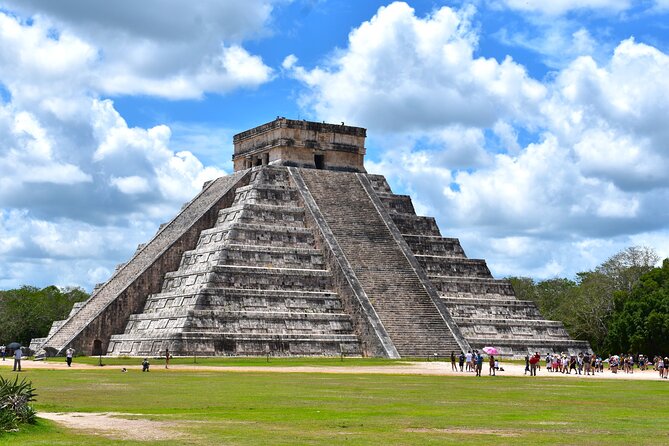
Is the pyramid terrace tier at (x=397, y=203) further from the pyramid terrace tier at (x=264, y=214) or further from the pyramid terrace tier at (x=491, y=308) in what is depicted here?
the pyramid terrace tier at (x=491, y=308)

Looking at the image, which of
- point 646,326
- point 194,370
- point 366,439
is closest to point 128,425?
point 366,439

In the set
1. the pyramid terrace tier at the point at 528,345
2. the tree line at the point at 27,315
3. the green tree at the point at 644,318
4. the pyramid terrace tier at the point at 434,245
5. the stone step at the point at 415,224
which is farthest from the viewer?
the tree line at the point at 27,315

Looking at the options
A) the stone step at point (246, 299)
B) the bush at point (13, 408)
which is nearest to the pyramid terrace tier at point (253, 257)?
the stone step at point (246, 299)

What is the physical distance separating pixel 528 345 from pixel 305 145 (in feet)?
46.3

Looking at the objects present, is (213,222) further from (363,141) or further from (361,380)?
(361,380)

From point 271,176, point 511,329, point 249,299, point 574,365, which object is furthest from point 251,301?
point 574,365

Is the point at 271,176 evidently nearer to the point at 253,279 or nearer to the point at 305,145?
the point at 305,145

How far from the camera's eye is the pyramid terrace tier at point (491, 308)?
43.3 metres

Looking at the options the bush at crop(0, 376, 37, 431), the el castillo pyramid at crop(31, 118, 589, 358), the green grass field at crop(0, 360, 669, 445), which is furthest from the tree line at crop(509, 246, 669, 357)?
the bush at crop(0, 376, 37, 431)

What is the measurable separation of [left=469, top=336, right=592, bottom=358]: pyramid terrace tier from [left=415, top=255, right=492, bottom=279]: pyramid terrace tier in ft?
14.2

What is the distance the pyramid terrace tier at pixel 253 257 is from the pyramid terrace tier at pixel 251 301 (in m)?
1.75

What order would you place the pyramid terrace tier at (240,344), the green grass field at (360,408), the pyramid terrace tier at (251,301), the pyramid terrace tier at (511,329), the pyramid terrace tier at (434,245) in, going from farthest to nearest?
1. the pyramid terrace tier at (434,245)
2. the pyramid terrace tier at (511,329)
3. the pyramid terrace tier at (251,301)
4. the pyramid terrace tier at (240,344)
5. the green grass field at (360,408)

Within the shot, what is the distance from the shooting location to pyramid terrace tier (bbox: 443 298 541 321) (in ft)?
142

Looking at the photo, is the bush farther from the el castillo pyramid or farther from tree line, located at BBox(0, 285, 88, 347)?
tree line, located at BBox(0, 285, 88, 347)
